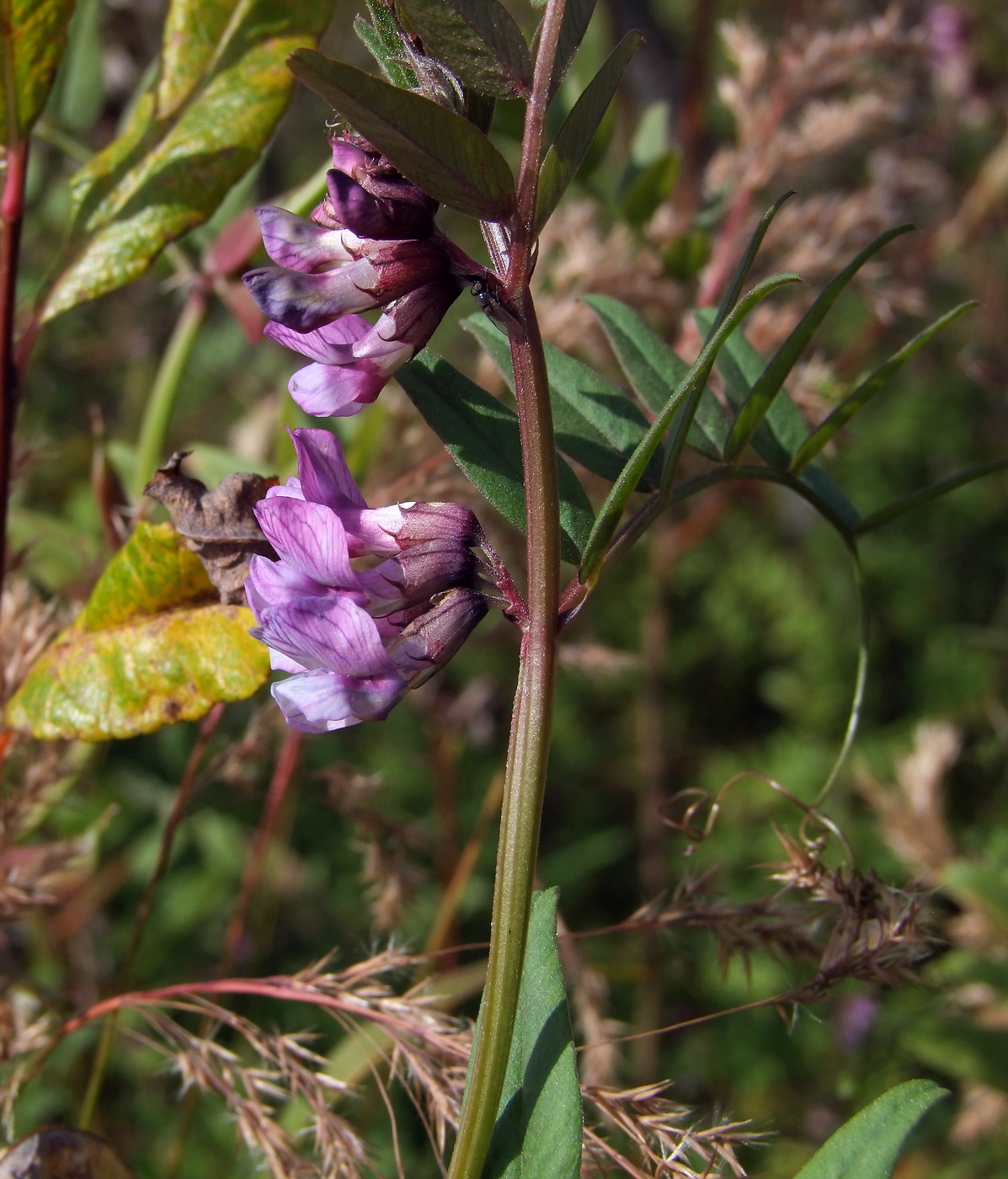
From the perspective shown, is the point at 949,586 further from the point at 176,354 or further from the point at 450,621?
the point at 450,621

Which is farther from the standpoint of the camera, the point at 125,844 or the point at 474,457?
the point at 125,844

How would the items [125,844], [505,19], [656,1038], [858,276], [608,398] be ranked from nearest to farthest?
[505,19], [608,398], [858,276], [125,844], [656,1038]

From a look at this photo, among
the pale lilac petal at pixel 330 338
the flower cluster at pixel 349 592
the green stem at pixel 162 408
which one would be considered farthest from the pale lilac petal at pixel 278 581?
the green stem at pixel 162 408

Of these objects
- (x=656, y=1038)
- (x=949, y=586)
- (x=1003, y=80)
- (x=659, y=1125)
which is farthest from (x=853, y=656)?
(x=659, y=1125)

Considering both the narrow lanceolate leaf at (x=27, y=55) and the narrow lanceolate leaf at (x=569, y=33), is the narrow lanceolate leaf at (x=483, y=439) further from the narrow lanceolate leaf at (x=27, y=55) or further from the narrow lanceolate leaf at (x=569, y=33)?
the narrow lanceolate leaf at (x=27, y=55)

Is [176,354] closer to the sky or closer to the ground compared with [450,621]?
closer to the sky

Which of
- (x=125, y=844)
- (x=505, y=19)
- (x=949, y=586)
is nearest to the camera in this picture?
(x=505, y=19)

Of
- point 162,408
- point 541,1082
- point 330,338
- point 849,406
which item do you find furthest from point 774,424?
point 162,408
